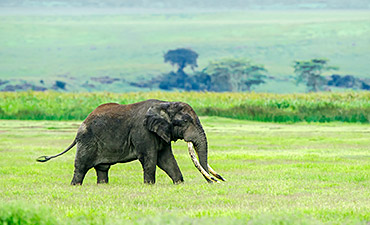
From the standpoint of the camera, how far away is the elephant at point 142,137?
42.5 feet

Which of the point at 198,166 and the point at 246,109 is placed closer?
the point at 198,166

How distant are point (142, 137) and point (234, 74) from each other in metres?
130

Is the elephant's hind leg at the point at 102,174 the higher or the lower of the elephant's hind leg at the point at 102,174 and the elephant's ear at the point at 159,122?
the lower

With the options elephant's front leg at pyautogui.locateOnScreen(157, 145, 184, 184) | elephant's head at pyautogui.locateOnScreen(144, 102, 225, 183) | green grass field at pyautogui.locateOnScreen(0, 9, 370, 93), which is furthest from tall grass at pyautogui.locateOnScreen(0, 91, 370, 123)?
green grass field at pyautogui.locateOnScreen(0, 9, 370, 93)

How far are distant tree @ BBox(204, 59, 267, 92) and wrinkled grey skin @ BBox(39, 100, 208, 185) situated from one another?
125175 millimetres

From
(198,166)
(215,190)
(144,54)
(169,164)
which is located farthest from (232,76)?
(215,190)

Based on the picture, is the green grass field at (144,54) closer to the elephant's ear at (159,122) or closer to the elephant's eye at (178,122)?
the elephant's ear at (159,122)

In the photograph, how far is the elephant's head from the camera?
1283cm

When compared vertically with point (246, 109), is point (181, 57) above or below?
below

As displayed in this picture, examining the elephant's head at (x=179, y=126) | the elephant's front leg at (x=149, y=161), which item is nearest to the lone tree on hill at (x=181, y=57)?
the elephant's head at (x=179, y=126)

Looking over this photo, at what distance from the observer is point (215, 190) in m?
11.8

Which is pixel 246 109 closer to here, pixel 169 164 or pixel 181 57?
pixel 169 164

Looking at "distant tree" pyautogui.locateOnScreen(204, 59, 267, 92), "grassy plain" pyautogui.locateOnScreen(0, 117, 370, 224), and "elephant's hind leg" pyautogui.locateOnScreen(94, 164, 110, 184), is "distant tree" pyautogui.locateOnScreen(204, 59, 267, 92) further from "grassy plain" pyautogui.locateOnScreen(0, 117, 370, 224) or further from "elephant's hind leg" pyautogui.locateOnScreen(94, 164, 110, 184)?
"elephant's hind leg" pyautogui.locateOnScreen(94, 164, 110, 184)

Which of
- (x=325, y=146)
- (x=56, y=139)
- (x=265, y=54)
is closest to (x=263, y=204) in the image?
(x=325, y=146)
